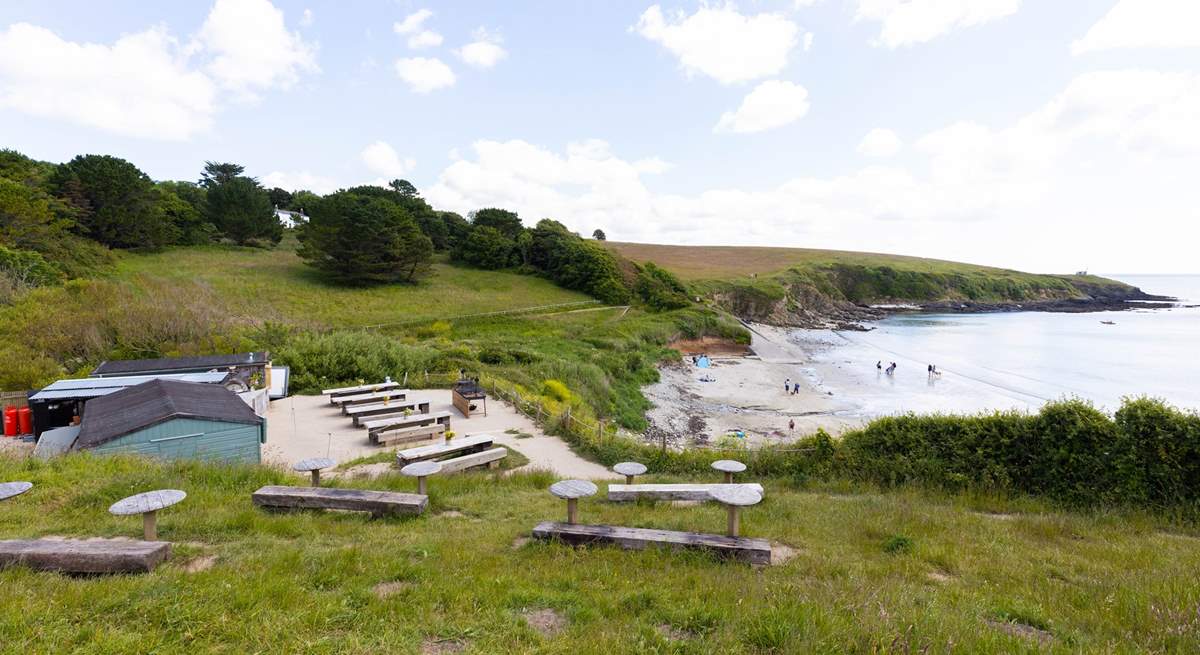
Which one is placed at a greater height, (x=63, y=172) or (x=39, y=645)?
(x=63, y=172)

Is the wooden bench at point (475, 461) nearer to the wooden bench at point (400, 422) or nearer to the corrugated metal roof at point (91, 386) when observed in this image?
the wooden bench at point (400, 422)

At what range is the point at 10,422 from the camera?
1309cm

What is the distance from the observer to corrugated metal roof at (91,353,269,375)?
16.0 m

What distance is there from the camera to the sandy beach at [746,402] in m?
24.4

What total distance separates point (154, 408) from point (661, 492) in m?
10.5

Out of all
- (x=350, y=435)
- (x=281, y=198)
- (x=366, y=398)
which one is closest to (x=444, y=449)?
(x=350, y=435)

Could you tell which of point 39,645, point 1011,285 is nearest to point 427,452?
point 39,645

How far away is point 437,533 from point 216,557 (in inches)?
89.3

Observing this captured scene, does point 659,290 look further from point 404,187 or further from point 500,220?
point 404,187

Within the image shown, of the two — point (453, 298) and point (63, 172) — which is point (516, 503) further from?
point (63, 172)

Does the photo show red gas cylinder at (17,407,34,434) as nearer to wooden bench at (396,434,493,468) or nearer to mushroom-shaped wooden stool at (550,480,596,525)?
wooden bench at (396,434,493,468)

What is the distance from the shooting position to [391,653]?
3510 mm

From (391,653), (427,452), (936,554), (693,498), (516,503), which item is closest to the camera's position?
(391,653)

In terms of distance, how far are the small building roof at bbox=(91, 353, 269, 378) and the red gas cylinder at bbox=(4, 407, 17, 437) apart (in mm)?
2497
